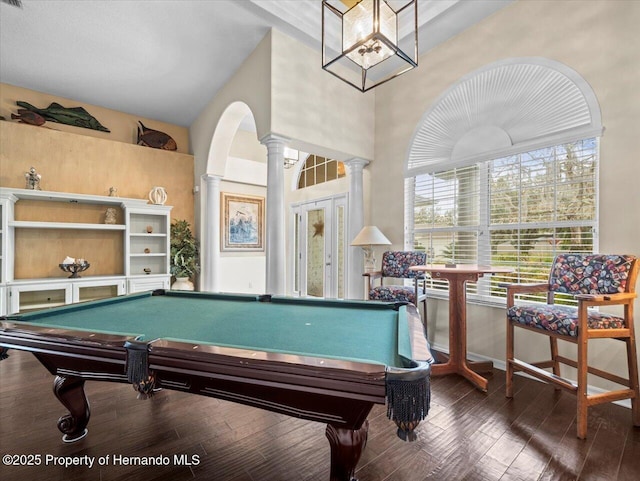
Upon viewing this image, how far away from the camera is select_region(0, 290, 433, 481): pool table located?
953mm

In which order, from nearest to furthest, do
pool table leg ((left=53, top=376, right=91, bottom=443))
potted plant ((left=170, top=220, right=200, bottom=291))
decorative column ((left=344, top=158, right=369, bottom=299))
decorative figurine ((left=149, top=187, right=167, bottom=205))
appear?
pool table leg ((left=53, top=376, right=91, bottom=443)) → decorative column ((left=344, top=158, right=369, bottom=299)) → decorative figurine ((left=149, top=187, right=167, bottom=205)) → potted plant ((left=170, top=220, right=200, bottom=291))

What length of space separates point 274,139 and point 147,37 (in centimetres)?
198

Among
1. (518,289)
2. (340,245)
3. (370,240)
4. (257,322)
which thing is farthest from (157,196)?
(518,289)

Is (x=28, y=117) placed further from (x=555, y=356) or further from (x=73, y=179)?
(x=555, y=356)

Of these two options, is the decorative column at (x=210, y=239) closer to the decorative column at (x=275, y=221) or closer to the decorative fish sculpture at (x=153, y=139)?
the decorative fish sculpture at (x=153, y=139)

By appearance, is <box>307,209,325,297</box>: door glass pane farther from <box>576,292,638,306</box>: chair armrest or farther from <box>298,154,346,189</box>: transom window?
<box>576,292,638,306</box>: chair armrest

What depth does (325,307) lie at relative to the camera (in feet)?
6.56

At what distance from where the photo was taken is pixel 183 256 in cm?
519

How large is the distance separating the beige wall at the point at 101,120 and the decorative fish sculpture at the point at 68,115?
0.19ft

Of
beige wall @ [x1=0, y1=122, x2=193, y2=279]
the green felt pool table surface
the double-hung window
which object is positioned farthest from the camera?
beige wall @ [x1=0, y1=122, x2=193, y2=279]

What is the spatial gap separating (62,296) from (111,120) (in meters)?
2.84

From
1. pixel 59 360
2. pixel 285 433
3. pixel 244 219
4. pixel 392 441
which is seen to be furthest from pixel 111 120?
pixel 392 441

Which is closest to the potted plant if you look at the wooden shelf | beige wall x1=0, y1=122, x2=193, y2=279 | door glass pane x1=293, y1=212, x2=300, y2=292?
beige wall x1=0, y1=122, x2=193, y2=279

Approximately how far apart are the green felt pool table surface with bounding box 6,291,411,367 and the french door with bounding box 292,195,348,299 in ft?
11.2
